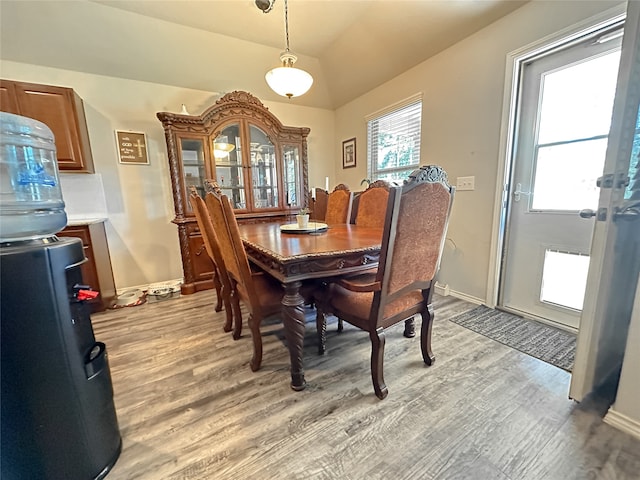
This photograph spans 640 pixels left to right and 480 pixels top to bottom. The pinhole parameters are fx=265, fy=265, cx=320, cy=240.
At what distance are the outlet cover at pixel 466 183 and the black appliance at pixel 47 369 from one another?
270 centimetres

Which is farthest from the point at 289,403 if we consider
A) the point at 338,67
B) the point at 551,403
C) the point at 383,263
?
the point at 338,67

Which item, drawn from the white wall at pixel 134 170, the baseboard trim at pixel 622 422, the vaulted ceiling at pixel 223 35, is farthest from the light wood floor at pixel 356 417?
the vaulted ceiling at pixel 223 35

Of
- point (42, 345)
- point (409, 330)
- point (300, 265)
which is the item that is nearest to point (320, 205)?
point (409, 330)

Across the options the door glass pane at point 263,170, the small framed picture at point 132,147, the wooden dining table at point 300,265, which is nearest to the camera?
the wooden dining table at point 300,265

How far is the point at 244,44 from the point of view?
284cm

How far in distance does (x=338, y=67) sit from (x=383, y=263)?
3.03m

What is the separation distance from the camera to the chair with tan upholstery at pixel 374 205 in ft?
7.43

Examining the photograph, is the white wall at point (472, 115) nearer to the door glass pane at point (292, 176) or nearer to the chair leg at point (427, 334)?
the chair leg at point (427, 334)

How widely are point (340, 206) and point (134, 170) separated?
229 cm

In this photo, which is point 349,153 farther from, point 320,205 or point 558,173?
point 558,173

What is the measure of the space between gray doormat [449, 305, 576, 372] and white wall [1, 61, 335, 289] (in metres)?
3.17

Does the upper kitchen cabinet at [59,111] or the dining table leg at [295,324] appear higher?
the upper kitchen cabinet at [59,111]

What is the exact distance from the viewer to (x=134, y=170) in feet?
9.52

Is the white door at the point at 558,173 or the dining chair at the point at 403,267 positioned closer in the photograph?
the dining chair at the point at 403,267
